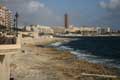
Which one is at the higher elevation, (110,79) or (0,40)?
(0,40)

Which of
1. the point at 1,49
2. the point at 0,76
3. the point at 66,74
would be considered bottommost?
the point at 66,74

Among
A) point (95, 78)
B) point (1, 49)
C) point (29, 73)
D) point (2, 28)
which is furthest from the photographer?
point (29, 73)

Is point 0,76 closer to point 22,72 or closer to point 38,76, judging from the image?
point 38,76

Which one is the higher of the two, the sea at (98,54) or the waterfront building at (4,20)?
the waterfront building at (4,20)

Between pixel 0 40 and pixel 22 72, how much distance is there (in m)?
14.0

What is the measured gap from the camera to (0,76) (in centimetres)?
1706

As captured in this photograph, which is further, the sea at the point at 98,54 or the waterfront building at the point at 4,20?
the sea at the point at 98,54

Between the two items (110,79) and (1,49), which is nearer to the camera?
→ (1,49)

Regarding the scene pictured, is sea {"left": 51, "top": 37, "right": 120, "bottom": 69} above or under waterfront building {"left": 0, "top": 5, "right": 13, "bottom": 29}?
under

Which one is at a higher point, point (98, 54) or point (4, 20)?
point (4, 20)

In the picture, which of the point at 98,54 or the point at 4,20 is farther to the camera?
the point at 98,54

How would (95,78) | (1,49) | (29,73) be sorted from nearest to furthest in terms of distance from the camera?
(1,49)
(95,78)
(29,73)

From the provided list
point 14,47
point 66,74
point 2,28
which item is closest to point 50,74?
point 66,74

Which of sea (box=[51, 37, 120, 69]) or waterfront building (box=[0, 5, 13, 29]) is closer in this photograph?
waterfront building (box=[0, 5, 13, 29])
